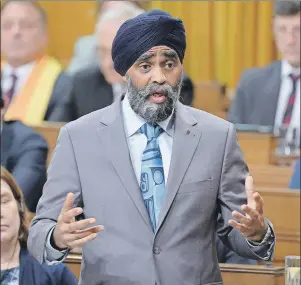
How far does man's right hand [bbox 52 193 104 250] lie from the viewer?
6.63 feet

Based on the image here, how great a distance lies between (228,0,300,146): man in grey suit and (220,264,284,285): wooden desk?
6.96ft

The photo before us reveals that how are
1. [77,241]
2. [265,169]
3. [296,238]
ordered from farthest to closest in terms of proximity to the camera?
[265,169] < [296,238] < [77,241]

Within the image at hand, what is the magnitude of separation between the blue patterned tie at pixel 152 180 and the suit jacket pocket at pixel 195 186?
5 centimetres

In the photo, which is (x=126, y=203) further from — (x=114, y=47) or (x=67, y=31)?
(x=67, y=31)

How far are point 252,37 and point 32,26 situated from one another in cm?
216

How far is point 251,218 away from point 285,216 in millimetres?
1774

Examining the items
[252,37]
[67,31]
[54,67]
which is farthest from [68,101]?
[67,31]

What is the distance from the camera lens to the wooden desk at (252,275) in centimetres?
240

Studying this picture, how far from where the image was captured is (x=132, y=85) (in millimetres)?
2238

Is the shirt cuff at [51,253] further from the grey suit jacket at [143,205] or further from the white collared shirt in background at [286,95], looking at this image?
the white collared shirt in background at [286,95]

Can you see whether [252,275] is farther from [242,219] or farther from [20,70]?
→ [20,70]

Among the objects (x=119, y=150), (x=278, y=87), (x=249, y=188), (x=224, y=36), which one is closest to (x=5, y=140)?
(x=119, y=150)

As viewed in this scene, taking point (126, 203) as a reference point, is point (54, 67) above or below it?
below

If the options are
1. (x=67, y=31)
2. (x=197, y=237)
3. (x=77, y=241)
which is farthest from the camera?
(x=67, y=31)
